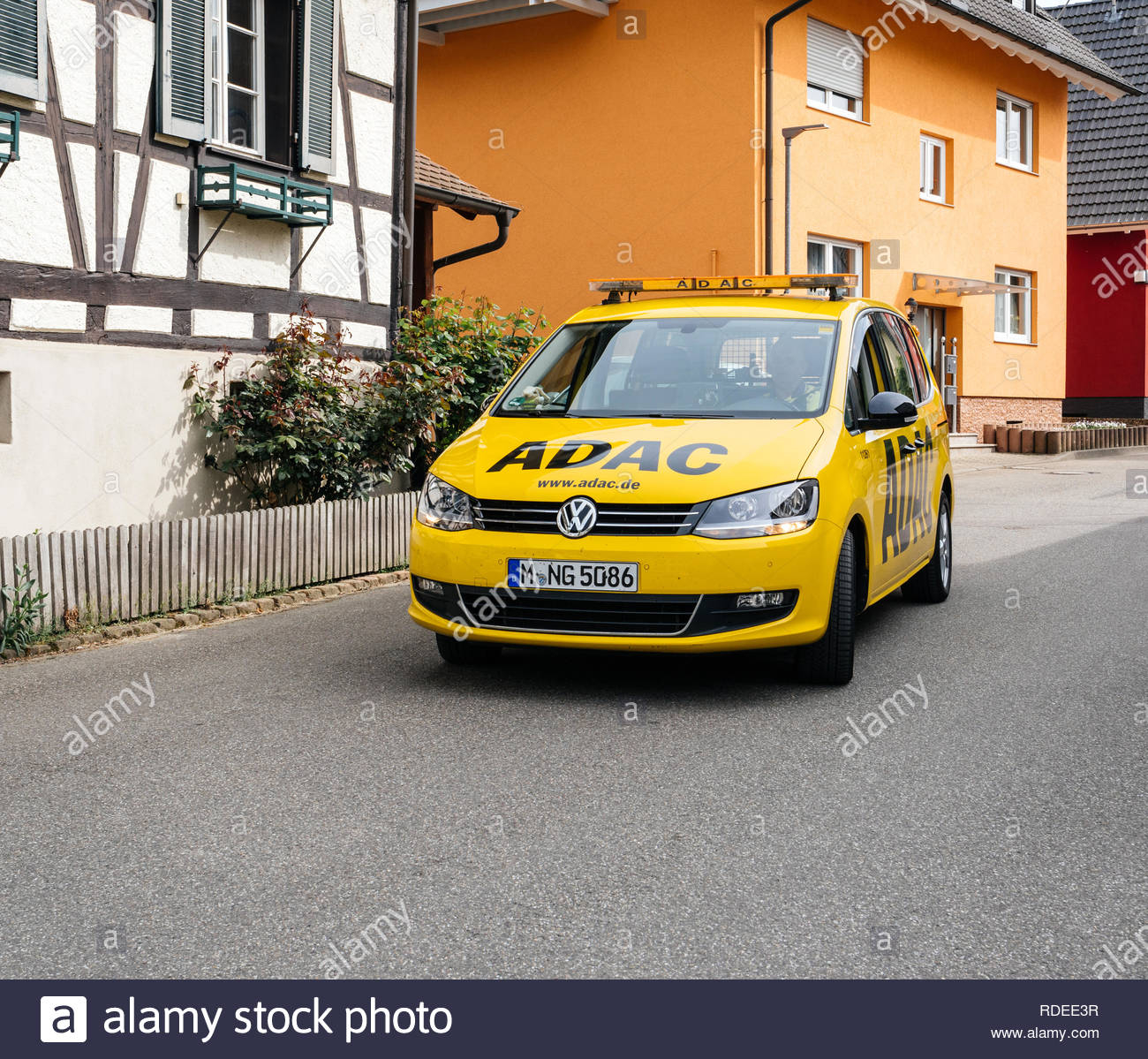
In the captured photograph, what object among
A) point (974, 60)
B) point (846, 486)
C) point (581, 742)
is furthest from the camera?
point (974, 60)

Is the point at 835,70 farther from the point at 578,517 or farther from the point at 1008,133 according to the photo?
the point at 578,517

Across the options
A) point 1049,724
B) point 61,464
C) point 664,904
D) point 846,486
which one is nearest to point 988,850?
point 664,904

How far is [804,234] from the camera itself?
22.9m

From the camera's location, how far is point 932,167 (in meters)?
26.5

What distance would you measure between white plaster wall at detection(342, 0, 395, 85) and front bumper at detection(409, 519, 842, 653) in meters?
7.69

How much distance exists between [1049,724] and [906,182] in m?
20.6

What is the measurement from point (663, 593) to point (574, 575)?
0.39m

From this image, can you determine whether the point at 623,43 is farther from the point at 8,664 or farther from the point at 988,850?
the point at 988,850

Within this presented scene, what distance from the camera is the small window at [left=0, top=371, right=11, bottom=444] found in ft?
31.0

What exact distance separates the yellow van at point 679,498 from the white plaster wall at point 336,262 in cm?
491

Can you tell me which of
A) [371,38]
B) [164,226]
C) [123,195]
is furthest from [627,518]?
[371,38]

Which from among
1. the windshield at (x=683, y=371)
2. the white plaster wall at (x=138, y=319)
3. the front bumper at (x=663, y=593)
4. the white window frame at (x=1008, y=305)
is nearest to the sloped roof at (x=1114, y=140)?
the white window frame at (x=1008, y=305)

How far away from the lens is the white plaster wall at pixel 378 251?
520 inches

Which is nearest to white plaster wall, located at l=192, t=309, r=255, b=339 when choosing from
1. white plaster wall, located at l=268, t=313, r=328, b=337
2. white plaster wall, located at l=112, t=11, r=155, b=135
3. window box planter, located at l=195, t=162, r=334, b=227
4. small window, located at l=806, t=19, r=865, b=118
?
white plaster wall, located at l=268, t=313, r=328, b=337
